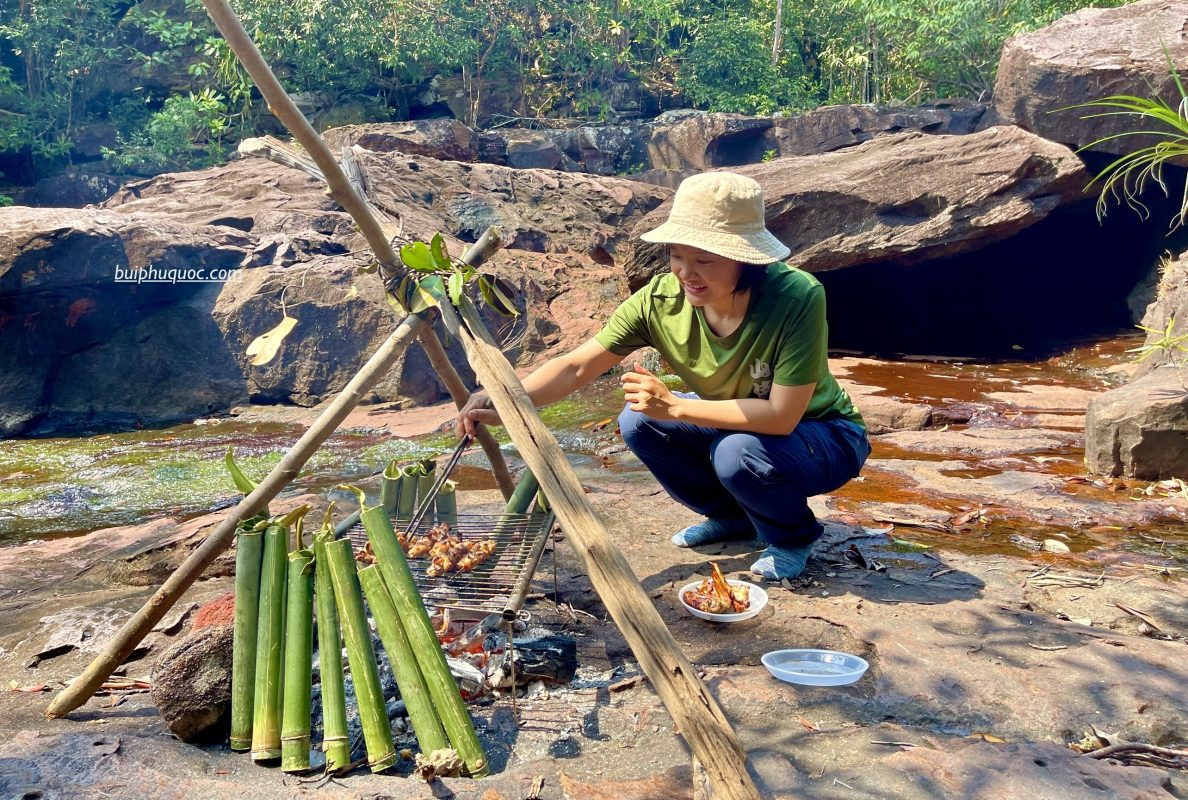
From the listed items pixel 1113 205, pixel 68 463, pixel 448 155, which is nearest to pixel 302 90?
pixel 448 155

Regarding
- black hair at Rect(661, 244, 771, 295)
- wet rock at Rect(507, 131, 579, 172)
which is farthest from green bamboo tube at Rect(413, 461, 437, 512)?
wet rock at Rect(507, 131, 579, 172)

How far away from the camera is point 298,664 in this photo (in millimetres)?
2342

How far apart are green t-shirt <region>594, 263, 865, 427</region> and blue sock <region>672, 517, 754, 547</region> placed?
719 mm

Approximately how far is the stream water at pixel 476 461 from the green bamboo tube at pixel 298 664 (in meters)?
2.55

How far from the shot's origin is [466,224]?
11891 mm

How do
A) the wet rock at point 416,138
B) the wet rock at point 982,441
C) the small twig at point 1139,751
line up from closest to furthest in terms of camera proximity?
the small twig at point 1139,751
the wet rock at point 982,441
the wet rock at point 416,138

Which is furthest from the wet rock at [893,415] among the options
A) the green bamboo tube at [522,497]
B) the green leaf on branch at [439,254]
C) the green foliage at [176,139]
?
the green foliage at [176,139]

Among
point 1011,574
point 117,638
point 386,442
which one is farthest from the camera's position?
point 386,442

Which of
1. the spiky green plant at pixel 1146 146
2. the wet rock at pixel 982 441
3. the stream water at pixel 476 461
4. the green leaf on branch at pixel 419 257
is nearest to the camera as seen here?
the green leaf on branch at pixel 419 257

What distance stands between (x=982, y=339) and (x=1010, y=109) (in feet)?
10.3

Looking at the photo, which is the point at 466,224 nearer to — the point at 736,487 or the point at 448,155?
the point at 448,155

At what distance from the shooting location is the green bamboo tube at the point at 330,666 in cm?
227

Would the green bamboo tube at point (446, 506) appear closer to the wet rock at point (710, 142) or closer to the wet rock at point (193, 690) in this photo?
the wet rock at point (193, 690)

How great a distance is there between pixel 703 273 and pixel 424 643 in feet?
4.83
